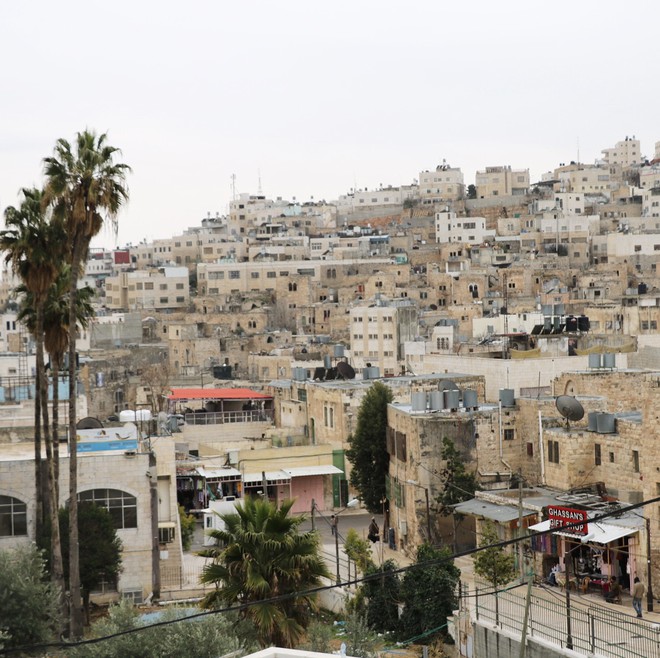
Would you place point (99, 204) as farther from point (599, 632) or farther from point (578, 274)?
point (578, 274)

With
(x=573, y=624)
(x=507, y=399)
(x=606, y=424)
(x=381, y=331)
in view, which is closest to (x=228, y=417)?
(x=507, y=399)

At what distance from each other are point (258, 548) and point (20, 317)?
10217 millimetres

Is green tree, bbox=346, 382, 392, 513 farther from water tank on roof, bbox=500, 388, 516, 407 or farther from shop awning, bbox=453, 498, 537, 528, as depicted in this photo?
shop awning, bbox=453, 498, 537, 528

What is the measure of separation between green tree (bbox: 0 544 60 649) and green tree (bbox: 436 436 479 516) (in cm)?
1013

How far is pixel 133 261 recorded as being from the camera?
143 m

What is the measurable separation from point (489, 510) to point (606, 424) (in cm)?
300

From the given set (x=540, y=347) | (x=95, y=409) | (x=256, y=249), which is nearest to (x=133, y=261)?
(x=256, y=249)

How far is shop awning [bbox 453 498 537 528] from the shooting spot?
27422 millimetres

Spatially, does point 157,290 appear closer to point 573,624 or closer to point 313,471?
point 313,471

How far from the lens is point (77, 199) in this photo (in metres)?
26.2

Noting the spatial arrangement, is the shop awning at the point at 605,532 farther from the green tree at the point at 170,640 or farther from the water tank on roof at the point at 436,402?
the water tank on roof at the point at 436,402

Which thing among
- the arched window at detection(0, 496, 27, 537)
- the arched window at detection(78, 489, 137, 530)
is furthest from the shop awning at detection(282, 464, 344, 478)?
the arched window at detection(0, 496, 27, 537)

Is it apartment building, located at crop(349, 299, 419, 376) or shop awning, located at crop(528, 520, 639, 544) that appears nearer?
shop awning, located at crop(528, 520, 639, 544)

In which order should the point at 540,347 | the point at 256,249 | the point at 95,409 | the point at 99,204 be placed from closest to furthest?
the point at 99,204
the point at 540,347
the point at 95,409
the point at 256,249
